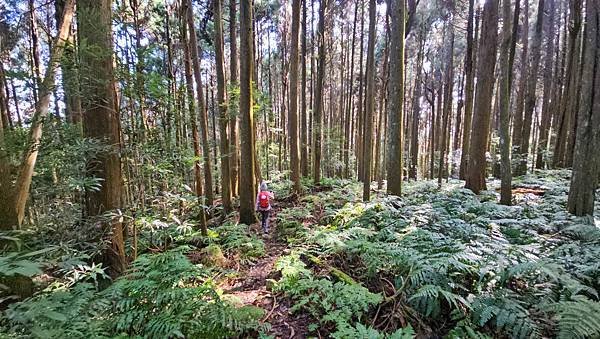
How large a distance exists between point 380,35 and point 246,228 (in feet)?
62.2

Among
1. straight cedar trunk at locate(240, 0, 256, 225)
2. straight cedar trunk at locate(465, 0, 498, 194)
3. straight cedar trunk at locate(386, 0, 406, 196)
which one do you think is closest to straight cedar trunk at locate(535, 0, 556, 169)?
straight cedar trunk at locate(465, 0, 498, 194)

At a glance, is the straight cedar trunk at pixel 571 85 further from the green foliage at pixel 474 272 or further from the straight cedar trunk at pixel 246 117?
the straight cedar trunk at pixel 246 117

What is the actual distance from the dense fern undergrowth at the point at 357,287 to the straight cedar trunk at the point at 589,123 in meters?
0.79

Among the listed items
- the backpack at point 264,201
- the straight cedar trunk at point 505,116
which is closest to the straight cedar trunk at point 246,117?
the backpack at point 264,201

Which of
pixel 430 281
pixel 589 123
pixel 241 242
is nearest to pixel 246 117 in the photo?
pixel 241 242

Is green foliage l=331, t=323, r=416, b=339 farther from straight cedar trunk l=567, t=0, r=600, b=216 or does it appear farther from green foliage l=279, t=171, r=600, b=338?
straight cedar trunk l=567, t=0, r=600, b=216

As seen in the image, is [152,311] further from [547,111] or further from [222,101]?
[547,111]

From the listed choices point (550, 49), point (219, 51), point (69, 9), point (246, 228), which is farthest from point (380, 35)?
point (69, 9)

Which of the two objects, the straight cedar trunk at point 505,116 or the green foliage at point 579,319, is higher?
the straight cedar trunk at point 505,116

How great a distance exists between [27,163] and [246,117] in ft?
15.7

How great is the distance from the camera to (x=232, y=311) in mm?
3082

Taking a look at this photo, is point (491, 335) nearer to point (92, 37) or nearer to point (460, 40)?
point (92, 37)

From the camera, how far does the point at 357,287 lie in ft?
12.3

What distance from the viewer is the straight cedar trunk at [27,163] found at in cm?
326
